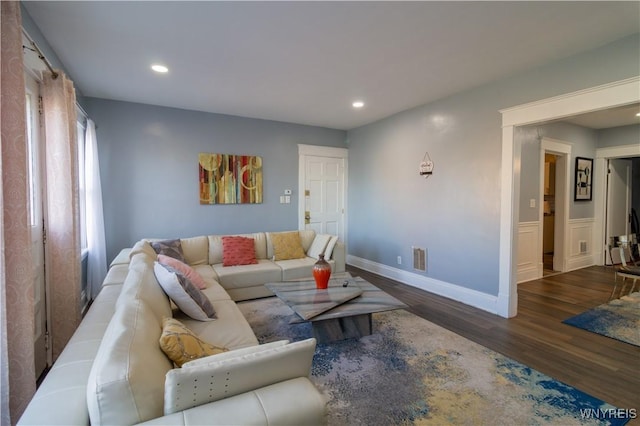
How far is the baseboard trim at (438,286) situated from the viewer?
3.45 meters

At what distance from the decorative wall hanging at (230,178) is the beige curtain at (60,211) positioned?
2.14 meters

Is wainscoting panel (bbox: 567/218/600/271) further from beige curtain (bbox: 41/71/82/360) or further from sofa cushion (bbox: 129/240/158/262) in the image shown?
beige curtain (bbox: 41/71/82/360)

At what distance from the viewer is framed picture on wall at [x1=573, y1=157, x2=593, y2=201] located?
5.27 m

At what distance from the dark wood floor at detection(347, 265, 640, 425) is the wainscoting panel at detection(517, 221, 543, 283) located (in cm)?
18

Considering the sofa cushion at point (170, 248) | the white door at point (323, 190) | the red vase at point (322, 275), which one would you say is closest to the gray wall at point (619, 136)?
the white door at point (323, 190)

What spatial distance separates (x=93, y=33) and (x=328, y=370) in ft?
10.6

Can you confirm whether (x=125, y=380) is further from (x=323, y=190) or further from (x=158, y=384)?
(x=323, y=190)

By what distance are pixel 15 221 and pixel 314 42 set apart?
2346mm

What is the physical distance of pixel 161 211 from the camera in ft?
14.2

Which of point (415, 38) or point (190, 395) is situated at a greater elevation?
point (415, 38)

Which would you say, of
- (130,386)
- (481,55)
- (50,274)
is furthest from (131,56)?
(481,55)

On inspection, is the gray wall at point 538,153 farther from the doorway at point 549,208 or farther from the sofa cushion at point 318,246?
the sofa cushion at point 318,246

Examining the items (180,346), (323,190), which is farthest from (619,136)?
(180,346)

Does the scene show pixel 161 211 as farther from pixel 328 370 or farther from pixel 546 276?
pixel 546 276
